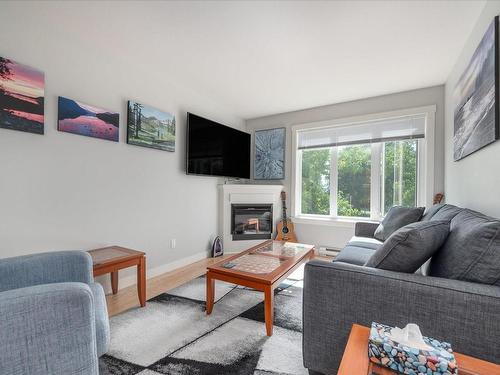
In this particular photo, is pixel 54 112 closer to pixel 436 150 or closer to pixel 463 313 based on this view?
pixel 463 313

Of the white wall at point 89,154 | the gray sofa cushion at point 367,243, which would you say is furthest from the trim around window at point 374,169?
the white wall at point 89,154

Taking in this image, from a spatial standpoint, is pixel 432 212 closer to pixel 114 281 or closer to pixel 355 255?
pixel 355 255

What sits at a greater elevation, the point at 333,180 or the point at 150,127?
the point at 150,127

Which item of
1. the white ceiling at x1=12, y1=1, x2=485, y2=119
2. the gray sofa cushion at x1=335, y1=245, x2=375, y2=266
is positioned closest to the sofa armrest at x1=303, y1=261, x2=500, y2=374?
the gray sofa cushion at x1=335, y1=245, x2=375, y2=266

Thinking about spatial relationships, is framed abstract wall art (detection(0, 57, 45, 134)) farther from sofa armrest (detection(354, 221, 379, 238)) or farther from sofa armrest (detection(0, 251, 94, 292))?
sofa armrest (detection(354, 221, 379, 238))

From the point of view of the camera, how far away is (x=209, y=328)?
1733 mm

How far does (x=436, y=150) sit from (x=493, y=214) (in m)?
1.90

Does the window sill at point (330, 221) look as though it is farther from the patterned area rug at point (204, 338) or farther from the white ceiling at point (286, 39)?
the white ceiling at point (286, 39)

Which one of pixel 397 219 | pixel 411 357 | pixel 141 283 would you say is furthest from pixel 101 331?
pixel 397 219

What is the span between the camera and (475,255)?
3.32 feet

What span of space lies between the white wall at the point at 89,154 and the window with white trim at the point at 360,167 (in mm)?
2092

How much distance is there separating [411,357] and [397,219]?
82.5 inches

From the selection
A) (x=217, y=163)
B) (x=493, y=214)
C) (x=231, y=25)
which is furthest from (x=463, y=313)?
(x=217, y=163)

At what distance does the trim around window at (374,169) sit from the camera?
3094 mm
